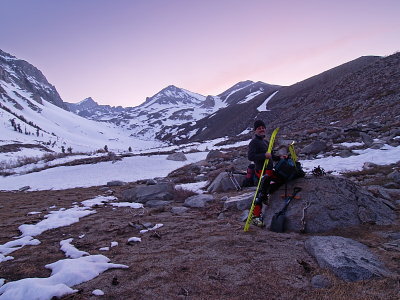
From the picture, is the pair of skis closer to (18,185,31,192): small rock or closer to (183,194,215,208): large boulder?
(183,194,215,208): large boulder

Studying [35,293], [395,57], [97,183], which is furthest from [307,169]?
[395,57]

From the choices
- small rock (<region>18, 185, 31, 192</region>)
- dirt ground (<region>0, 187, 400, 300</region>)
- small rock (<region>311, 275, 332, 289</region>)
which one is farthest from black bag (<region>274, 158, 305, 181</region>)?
small rock (<region>18, 185, 31, 192</region>)

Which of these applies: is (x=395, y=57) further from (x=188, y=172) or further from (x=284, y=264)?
(x=284, y=264)

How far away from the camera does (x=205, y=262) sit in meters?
5.95

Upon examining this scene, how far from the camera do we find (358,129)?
22109mm

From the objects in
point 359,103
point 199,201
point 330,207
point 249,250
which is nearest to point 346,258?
point 249,250

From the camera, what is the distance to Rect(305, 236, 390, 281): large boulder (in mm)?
4785

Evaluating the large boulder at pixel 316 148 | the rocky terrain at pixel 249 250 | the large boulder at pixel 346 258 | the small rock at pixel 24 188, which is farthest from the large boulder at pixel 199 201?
the small rock at pixel 24 188

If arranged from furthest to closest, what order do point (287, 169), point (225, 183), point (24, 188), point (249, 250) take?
point (24, 188) < point (225, 183) < point (287, 169) < point (249, 250)

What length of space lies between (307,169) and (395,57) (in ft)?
144

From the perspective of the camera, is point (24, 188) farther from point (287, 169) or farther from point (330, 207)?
point (330, 207)

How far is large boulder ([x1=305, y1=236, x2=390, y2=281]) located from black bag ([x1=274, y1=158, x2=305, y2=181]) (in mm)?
2484

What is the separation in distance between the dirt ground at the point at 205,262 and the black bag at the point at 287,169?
5.94 feet

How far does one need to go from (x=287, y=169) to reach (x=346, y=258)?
11.5 feet
